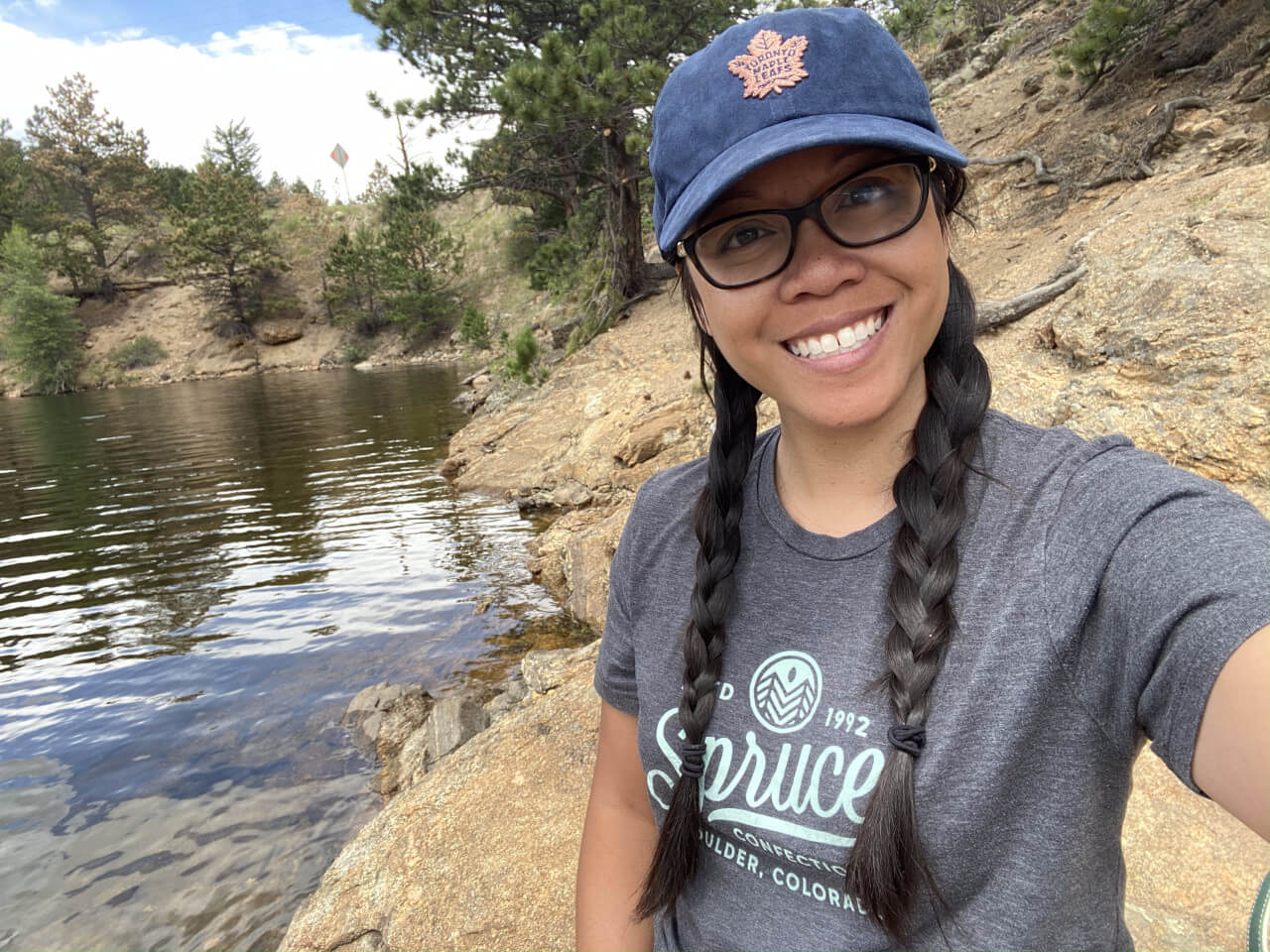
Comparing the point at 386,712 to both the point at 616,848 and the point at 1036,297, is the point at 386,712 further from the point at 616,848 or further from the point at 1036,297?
the point at 1036,297

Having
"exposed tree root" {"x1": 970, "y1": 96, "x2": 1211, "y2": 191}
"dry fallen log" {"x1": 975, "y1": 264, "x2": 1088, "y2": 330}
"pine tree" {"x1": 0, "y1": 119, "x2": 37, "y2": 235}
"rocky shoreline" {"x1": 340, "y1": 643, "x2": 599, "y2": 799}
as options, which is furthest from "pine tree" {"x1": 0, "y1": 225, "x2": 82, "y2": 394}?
"dry fallen log" {"x1": 975, "y1": 264, "x2": 1088, "y2": 330}

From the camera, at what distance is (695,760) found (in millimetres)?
1044

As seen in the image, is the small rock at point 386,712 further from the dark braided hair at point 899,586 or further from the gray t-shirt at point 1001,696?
the gray t-shirt at point 1001,696

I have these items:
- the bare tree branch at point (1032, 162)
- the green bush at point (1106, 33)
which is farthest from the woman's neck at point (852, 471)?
the green bush at point (1106, 33)

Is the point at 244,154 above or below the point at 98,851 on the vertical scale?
above

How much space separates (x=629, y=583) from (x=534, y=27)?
42.0 feet

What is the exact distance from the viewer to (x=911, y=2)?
44.0 feet

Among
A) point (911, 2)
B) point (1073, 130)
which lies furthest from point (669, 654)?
point (911, 2)

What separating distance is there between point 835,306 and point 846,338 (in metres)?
0.05

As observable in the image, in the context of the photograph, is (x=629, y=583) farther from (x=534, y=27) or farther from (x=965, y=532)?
(x=534, y=27)

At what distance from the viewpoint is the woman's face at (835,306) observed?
1000 mm

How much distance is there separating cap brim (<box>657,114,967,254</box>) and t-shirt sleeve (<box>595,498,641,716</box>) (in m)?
0.55

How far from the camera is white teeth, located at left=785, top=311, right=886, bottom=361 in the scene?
3.39 ft

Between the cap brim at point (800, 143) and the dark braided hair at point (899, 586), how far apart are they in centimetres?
14
